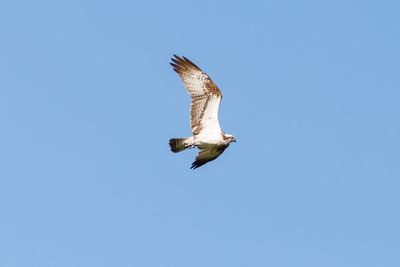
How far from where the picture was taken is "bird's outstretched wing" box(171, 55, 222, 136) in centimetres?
2227

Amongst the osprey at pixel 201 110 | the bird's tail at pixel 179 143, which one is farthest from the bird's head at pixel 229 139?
the bird's tail at pixel 179 143

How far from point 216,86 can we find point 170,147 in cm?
204

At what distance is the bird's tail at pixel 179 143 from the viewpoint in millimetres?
22250

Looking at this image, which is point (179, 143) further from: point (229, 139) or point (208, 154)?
point (229, 139)

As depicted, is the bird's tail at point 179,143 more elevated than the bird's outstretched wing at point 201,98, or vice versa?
the bird's outstretched wing at point 201,98

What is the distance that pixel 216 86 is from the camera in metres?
22.3

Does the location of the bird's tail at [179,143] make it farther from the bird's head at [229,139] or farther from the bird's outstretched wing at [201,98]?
the bird's head at [229,139]

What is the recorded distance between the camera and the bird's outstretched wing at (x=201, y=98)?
22.3 meters

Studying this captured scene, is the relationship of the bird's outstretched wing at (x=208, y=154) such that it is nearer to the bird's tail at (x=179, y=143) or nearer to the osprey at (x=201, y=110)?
the osprey at (x=201, y=110)

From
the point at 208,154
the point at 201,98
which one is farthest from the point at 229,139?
the point at 201,98

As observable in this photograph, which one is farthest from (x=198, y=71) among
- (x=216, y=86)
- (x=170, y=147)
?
(x=170, y=147)

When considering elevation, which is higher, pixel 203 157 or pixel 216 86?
pixel 216 86

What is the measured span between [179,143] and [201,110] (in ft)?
3.48

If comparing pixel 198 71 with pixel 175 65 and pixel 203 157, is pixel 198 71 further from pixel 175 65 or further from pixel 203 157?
pixel 203 157
